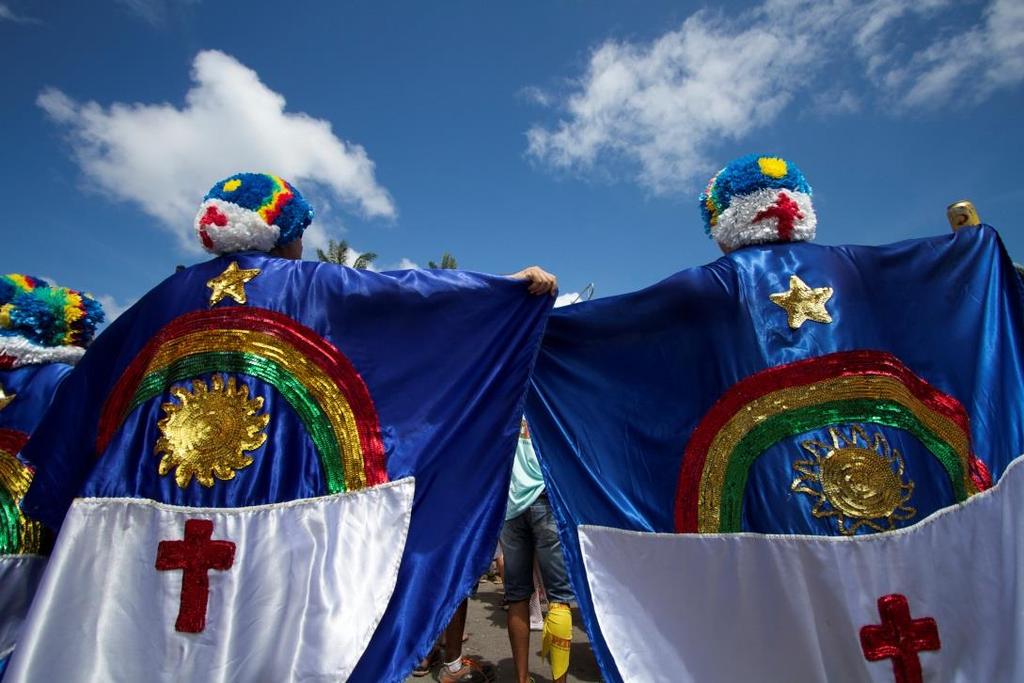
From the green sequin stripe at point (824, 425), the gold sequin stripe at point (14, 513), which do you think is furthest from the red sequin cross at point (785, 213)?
the gold sequin stripe at point (14, 513)

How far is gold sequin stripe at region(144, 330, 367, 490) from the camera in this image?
214 centimetres

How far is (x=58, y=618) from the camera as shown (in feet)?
6.06

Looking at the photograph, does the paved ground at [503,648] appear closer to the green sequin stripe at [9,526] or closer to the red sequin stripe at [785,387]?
the red sequin stripe at [785,387]

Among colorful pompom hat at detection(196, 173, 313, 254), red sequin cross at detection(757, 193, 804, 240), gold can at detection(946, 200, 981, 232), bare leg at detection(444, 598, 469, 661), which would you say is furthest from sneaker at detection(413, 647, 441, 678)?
gold can at detection(946, 200, 981, 232)

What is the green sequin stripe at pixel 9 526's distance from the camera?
239cm

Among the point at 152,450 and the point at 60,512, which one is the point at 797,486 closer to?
the point at 152,450

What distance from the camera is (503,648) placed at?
177 inches

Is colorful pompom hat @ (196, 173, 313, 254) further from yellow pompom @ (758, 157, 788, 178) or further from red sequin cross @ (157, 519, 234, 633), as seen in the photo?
yellow pompom @ (758, 157, 788, 178)

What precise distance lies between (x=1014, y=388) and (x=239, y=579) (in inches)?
119

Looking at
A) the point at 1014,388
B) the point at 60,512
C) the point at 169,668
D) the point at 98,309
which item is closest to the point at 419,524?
the point at 169,668

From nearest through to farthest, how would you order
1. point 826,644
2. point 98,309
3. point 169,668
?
point 169,668 < point 826,644 < point 98,309

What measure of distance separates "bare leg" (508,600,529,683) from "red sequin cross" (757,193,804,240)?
2390 millimetres

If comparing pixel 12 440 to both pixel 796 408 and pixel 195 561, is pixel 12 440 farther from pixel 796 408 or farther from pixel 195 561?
pixel 796 408

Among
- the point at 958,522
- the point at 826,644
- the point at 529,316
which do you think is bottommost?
the point at 826,644
